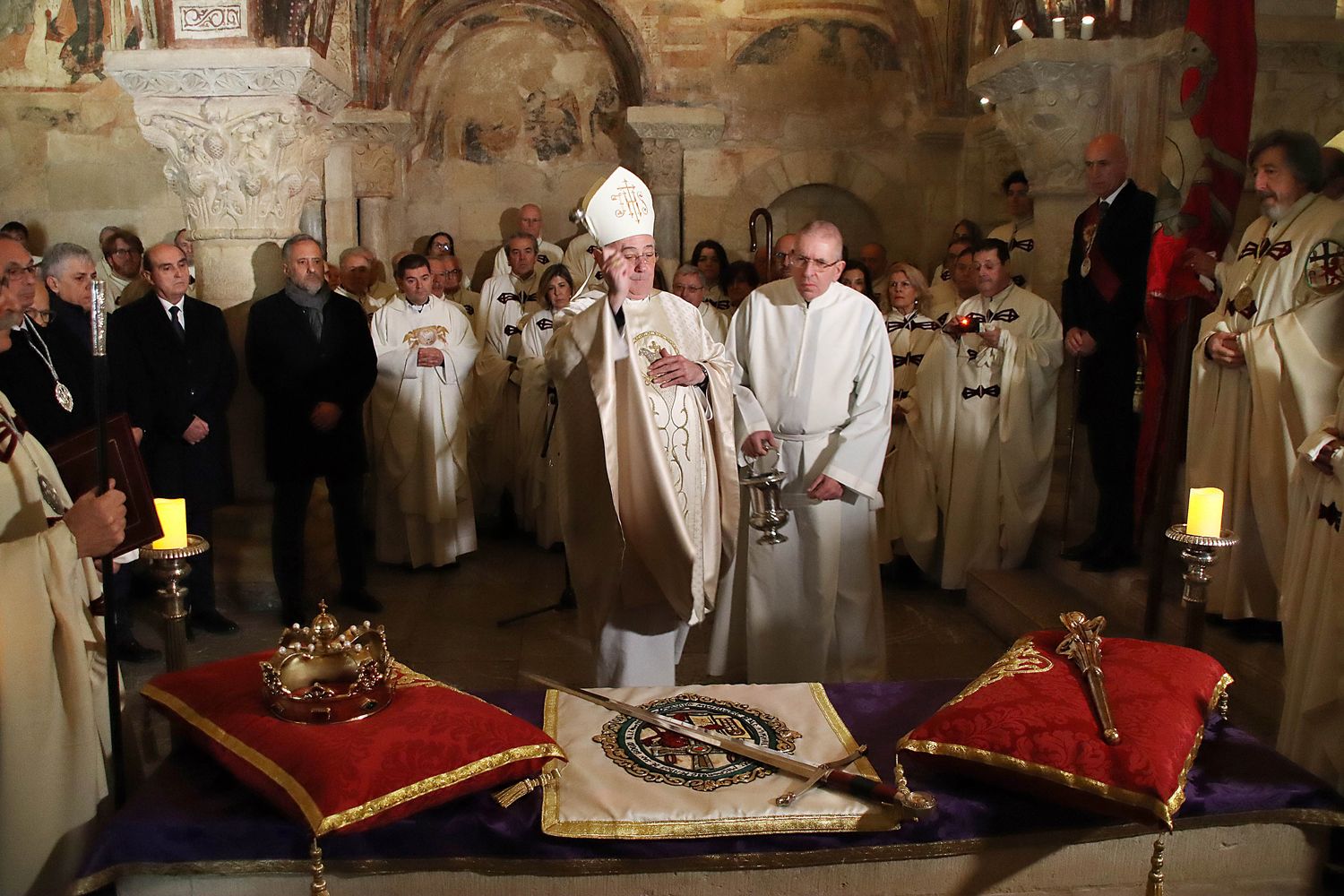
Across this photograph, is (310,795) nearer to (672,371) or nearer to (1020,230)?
(672,371)

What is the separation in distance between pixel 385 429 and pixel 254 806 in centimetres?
437

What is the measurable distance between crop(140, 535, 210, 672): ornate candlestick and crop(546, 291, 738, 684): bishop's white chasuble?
130cm

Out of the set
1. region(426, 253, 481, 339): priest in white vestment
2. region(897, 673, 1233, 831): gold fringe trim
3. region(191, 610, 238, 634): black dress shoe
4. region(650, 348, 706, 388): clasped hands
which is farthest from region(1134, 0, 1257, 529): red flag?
region(426, 253, 481, 339): priest in white vestment

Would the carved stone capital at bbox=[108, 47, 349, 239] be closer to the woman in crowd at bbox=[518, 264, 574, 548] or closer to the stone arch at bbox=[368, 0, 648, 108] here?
the woman in crowd at bbox=[518, 264, 574, 548]

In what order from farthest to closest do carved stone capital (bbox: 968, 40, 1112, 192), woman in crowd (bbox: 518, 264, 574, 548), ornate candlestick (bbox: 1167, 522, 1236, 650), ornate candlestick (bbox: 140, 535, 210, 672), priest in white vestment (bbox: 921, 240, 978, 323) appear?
woman in crowd (bbox: 518, 264, 574, 548) → priest in white vestment (bbox: 921, 240, 978, 323) → carved stone capital (bbox: 968, 40, 1112, 192) → ornate candlestick (bbox: 1167, 522, 1236, 650) → ornate candlestick (bbox: 140, 535, 210, 672)

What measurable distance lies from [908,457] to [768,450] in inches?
88.5

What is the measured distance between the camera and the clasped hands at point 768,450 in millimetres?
3927

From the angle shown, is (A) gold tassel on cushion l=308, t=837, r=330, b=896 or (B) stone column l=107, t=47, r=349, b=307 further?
(B) stone column l=107, t=47, r=349, b=307

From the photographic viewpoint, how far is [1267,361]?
12.9 ft

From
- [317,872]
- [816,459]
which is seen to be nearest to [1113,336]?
[816,459]

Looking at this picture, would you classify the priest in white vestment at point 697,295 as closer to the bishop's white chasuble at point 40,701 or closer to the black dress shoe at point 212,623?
the black dress shoe at point 212,623

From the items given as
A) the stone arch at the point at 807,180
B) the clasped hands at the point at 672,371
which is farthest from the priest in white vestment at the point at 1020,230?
the clasped hands at the point at 672,371

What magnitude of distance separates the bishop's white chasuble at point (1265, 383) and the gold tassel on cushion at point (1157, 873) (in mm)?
2232

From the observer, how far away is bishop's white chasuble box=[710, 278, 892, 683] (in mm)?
4137
